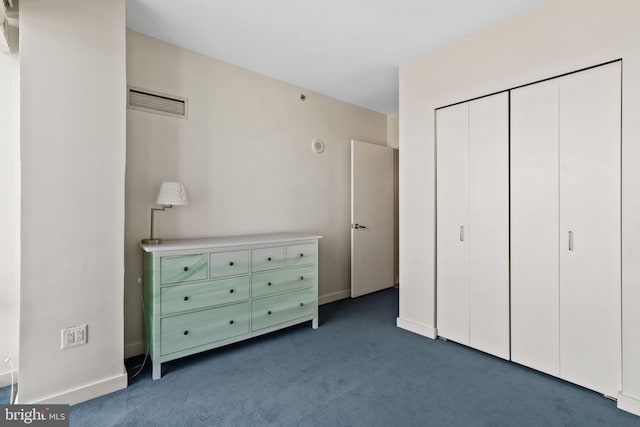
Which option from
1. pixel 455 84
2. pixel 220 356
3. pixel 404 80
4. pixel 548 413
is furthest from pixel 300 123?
pixel 548 413

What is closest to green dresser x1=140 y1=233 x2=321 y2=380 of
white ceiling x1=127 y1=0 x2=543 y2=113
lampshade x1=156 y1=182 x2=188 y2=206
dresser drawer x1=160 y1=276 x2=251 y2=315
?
dresser drawer x1=160 y1=276 x2=251 y2=315

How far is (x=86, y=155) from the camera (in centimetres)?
189

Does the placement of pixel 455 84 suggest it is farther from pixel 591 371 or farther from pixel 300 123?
pixel 591 371

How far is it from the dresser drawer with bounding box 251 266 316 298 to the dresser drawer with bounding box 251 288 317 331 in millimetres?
59

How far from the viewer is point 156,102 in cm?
254

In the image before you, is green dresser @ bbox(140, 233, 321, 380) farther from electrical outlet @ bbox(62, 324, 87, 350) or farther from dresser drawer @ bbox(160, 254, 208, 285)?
electrical outlet @ bbox(62, 324, 87, 350)

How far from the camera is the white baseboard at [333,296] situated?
3.79m

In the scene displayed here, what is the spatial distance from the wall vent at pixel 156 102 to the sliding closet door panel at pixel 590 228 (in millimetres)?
2910

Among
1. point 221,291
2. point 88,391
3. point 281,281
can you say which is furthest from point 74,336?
point 281,281

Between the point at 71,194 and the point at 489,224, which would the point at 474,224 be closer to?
the point at 489,224

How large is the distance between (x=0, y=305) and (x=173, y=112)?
1.79 m

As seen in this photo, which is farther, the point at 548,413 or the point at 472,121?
the point at 472,121

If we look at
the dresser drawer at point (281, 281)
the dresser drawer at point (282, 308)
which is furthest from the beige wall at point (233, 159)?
the dresser drawer at point (282, 308)

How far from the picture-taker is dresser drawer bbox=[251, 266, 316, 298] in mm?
2609
